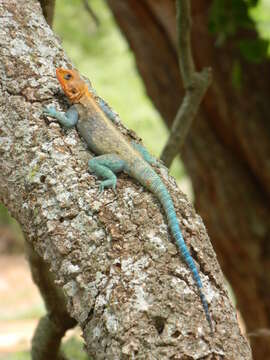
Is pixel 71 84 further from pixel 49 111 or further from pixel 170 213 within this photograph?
pixel 170 213

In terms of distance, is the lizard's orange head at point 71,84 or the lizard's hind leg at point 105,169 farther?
the lizard's orange head at point 71,84

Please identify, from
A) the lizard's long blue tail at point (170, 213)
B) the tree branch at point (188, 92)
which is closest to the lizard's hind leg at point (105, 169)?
the lizard's long blue tail at point (170, 213)

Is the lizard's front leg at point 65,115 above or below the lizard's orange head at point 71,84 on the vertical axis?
below

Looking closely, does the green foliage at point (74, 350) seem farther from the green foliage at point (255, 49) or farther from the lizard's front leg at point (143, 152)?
the green foliage at point (255, 49)

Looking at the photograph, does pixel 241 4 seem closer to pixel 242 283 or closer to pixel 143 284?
pixel 242 283

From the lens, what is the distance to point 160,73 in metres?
6.14

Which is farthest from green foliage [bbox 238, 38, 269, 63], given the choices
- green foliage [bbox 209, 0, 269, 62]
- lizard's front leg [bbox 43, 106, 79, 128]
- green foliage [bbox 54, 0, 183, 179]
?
green foliage [bbox 54, 0, 183, 179]

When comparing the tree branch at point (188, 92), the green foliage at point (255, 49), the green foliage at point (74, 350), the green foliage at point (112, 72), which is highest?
the green foliage at point (112, 72)

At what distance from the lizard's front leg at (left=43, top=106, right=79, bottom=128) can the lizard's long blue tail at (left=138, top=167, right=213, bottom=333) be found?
37cm

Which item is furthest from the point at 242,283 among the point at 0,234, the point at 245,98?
the point at 0,234

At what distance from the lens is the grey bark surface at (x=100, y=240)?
6.47 feet

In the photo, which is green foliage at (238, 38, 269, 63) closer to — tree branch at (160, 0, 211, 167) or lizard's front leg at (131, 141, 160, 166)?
tree branch at (160, 0, 211, 167)

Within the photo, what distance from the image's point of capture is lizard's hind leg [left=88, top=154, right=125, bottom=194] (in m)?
2.41

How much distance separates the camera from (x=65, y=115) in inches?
107
